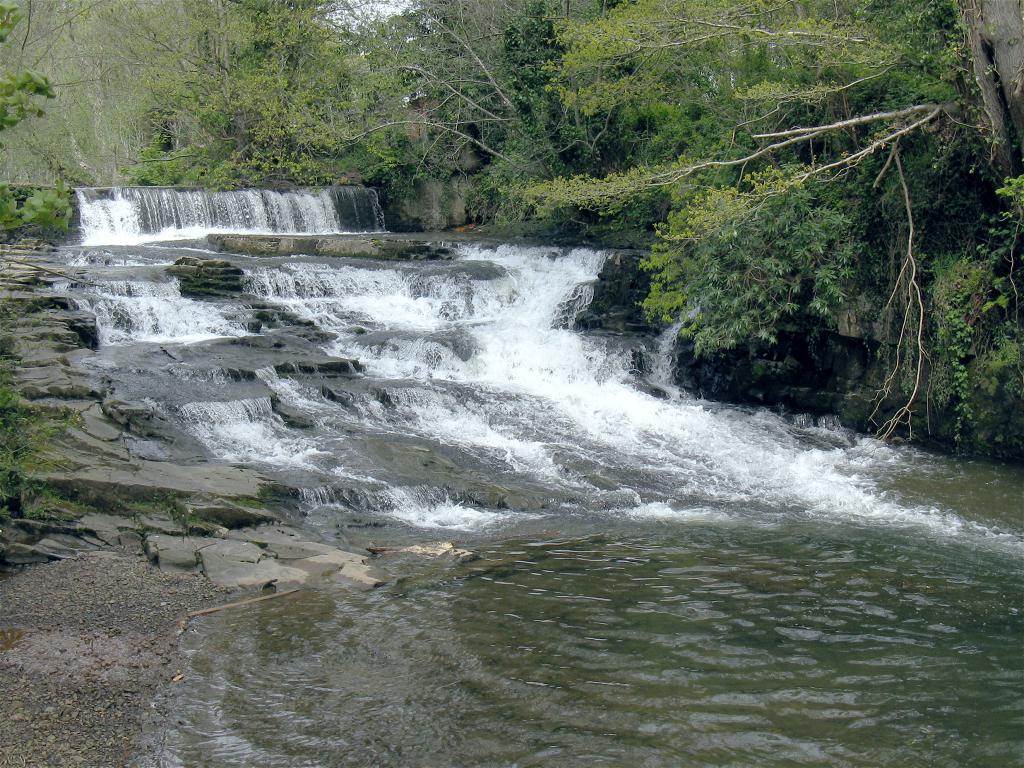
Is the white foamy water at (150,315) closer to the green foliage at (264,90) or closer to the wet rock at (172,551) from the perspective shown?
the wet rock at (172,551)

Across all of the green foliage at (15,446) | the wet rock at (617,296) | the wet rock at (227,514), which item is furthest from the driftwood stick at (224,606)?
the wet rock at (617,296)

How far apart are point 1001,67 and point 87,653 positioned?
10.8m

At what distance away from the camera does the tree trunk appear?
33.7ft

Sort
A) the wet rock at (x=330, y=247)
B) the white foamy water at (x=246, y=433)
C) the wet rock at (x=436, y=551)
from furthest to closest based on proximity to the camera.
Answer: the wet rock at (x=330, y=247)
the white foamy water at (x=246, y=433)
the wet rock at (x=436, y=551)

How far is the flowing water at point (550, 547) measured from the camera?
4.66m

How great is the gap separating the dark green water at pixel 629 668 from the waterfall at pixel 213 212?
15.4 metres

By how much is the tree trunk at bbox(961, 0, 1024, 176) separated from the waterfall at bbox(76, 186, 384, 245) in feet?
48.9

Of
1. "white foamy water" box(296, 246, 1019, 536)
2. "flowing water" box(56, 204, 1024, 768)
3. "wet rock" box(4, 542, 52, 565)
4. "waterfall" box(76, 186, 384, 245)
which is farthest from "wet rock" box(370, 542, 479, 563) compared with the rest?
"waterfall" box(76, 186, 384, 245)

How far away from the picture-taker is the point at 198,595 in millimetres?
6488

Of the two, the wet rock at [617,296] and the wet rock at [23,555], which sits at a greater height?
the wet rock at [617,296]

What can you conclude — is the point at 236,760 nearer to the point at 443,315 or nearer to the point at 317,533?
the point at 317,533

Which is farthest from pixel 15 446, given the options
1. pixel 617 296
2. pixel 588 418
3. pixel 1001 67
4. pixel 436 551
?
pixel 1001 67

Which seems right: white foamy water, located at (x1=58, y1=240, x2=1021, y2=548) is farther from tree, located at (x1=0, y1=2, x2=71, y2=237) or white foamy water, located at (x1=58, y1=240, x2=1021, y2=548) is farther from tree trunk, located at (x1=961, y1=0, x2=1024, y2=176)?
tree, located at (x1=0, y1=2, x2=71, y2=237)

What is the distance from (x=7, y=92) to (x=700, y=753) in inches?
162
